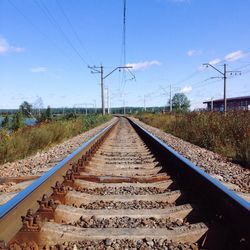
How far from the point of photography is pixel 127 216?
352 centimetres

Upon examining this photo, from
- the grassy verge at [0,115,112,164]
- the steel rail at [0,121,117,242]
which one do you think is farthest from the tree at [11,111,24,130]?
the steel rail at [0,121,117,242]

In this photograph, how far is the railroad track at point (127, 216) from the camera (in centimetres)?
283

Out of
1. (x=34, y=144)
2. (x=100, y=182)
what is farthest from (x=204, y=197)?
(x=34, y=144)

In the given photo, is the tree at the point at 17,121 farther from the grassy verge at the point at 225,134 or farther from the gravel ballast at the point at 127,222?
the gravel ballast at the point at 127,222

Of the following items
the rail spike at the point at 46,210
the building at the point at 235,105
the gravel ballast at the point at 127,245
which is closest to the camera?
the gravel ballast at the point at 127,245

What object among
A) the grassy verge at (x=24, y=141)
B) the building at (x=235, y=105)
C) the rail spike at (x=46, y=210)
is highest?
the building at (x=235, y=105)

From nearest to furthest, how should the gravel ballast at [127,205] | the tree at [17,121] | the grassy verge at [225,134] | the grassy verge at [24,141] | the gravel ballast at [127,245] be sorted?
the gravel ballast at [127,245]
the gravel ballast at [127,205]
the grassy verge at [225,134]
the grassy verge at [24,141]
the tree at [17,121]

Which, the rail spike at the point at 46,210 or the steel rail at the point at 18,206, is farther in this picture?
the rail spike at the point at 46,210

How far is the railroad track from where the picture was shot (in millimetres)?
2826

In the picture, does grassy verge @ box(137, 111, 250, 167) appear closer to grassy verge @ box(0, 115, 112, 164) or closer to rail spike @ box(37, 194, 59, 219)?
grassy verge @ box(0, 115, 112, 164)

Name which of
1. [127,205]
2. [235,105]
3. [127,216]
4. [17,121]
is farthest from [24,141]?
[235,105]

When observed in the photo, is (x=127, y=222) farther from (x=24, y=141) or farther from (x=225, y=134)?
(x=225, y=134)

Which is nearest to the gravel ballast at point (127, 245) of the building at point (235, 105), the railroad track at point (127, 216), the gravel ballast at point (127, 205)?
the railroad track at point (127, 216)

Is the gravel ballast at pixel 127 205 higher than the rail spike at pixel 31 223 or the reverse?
the reverse
